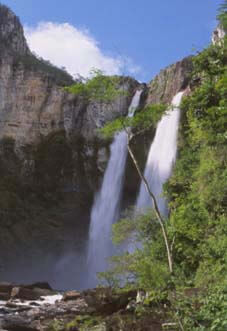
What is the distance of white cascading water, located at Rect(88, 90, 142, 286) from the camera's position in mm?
25891

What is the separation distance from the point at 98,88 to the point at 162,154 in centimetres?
1621

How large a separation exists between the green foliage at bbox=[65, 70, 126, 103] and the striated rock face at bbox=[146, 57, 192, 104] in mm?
16925

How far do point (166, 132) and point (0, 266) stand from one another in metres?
13.4

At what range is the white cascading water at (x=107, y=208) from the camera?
25.9 m

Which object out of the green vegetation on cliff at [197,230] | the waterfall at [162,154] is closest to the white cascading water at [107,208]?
the waterfall at [162,154]

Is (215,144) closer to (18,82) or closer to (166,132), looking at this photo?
(166,132)

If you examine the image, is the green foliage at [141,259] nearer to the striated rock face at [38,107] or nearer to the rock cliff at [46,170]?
the rock cliff at [46,170]

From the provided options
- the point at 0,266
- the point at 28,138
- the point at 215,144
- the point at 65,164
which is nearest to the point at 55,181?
the point at 65,164

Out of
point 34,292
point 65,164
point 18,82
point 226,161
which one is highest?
point 18,82

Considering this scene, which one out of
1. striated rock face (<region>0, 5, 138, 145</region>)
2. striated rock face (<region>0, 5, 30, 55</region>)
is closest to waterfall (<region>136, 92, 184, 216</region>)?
striated rock face (<region>0, 5, 138, 145</region>)

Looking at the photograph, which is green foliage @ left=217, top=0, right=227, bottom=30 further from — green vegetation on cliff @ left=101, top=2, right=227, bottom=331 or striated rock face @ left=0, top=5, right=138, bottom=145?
striated rock face @ left=0, top=5, right=138, bottom=145

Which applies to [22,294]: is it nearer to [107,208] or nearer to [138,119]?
[138,119]

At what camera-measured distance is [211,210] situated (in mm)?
11344

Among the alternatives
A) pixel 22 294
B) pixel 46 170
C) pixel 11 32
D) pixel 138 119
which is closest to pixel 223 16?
pixel 138 119
